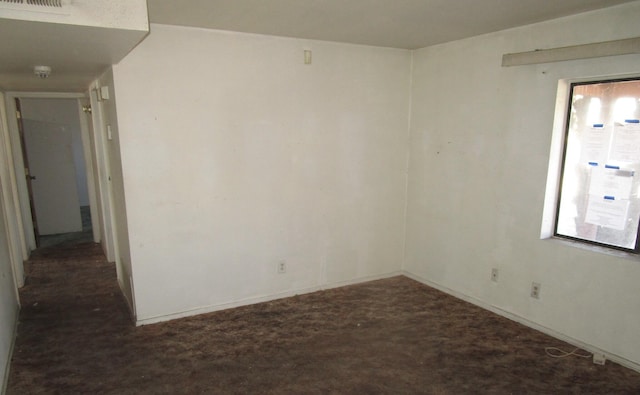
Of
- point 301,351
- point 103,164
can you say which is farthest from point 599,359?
point 103,164

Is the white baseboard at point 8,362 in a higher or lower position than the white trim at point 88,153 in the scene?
lower

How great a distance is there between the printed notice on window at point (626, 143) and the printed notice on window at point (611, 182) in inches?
3.7

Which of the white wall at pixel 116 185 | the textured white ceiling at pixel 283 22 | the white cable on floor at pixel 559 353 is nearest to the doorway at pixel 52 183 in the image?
the white wall at pixel 116 185

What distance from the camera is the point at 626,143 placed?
2641 mm

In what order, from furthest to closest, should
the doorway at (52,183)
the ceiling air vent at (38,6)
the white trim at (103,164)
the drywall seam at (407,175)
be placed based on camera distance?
the doorway at (52,183) < the drywall seam at (407,175) < the white trim at (103,164) < the ceiling air vent at (38,6)

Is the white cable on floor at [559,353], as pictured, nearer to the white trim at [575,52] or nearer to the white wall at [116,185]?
the white trim at [575,52]

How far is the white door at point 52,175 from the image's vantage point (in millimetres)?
5785

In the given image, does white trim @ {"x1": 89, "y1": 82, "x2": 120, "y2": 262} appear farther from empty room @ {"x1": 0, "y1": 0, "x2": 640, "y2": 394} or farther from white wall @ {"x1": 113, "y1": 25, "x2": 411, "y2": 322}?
white wall @ {"x1": 113, "y1": 25, "x2": 411, "y2": 322}

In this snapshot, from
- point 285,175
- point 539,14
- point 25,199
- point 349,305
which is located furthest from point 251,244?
point 25,199

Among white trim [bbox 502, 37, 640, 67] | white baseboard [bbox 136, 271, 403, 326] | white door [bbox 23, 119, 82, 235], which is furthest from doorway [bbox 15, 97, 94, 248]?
white trim [bbox 502, 37, 640, 67]

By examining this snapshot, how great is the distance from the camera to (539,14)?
2.68 metres

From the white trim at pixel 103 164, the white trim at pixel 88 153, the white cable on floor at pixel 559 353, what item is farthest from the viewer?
the white trim at pixel 88 153

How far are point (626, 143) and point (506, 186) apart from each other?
845 mm

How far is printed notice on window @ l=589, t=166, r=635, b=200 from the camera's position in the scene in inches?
105
